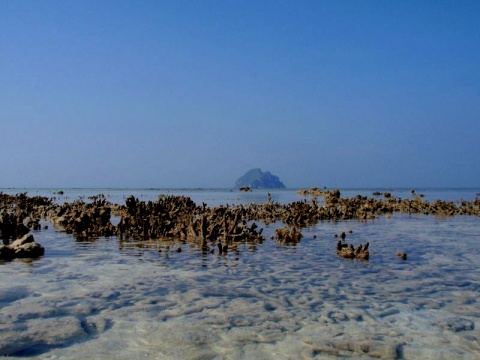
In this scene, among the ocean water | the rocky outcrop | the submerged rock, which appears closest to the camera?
the ocean water

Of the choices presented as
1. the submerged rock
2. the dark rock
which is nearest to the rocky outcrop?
the submerged rock

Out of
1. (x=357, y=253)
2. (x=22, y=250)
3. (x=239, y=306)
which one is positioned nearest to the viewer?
(x=239, y=306)

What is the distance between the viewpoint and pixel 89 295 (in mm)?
7227

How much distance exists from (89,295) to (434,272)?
706cm

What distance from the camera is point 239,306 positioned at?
21.9ft

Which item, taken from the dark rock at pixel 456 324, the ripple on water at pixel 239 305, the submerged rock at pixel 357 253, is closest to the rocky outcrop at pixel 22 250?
the ripple on water at pixel 239 305

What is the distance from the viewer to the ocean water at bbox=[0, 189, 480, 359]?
4.97 m

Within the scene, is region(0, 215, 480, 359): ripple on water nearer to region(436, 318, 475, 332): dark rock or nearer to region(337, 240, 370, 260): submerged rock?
region(436, 318, 475, 332): dark rock

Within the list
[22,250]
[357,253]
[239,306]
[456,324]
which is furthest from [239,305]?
[22,250]

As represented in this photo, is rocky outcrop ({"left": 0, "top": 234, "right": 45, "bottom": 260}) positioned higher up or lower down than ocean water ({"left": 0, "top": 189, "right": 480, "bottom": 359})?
higher up

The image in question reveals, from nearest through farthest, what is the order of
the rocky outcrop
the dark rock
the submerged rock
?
the dark rock, the rocky outcrop, the submerged rock

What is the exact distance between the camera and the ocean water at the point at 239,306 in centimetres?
497

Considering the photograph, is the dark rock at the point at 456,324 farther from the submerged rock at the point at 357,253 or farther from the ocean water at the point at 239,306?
the submerged rock at the point at 357,253

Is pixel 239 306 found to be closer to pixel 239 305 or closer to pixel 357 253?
pixel 239 305
